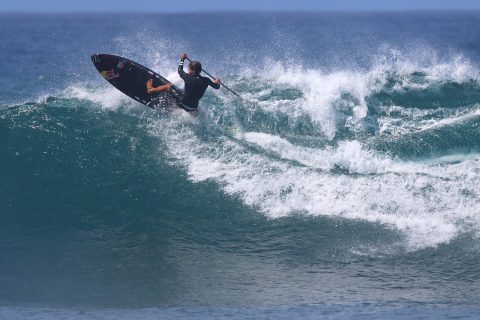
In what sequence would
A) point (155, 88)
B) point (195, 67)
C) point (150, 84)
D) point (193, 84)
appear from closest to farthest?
point (195, 67) → point (193, 84) → point (155, 88) → point (150, 84)

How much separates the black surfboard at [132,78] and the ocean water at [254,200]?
33 cm

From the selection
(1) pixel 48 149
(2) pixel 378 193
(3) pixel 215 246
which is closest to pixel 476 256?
(2) pixel 378 193

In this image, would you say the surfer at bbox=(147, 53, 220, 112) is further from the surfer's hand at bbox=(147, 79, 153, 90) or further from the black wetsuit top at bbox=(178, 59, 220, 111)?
the surfer's hand at bbox=(147, 79, 153, 90)

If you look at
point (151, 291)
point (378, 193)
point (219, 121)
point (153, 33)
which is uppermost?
point (153, 33)

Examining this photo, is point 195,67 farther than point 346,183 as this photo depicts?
Yes

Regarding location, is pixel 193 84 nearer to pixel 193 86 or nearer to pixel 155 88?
pixel 193 86

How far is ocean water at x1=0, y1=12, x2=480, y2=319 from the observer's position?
369 inches

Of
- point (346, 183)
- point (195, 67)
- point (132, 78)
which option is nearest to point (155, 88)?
point (132, 78)

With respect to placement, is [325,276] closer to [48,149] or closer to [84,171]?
[84,171]

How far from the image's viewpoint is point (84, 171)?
44.3 ft

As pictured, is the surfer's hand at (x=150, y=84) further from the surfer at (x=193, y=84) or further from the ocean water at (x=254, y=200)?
the surfer at (x=193, y=84)

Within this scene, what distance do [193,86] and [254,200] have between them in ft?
9.63

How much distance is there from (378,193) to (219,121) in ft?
14.0

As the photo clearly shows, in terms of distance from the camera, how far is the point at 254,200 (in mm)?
12422
